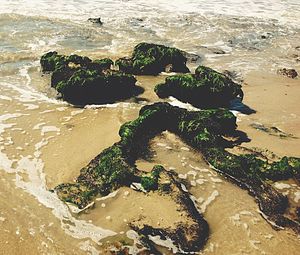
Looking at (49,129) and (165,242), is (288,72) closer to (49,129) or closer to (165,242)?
(49,129)

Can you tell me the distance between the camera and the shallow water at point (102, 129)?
5203mm

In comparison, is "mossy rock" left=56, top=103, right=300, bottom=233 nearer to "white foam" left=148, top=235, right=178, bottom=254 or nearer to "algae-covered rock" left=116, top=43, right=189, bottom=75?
"white foam" left=148, top=235, right=178, bottom=254

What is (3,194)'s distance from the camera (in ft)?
19.6

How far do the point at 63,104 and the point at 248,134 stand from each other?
4.38 m

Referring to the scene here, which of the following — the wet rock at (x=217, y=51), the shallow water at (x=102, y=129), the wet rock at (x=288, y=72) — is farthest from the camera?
the wet rock at (x=217, y=51)

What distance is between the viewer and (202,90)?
954 centimetres

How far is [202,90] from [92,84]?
269 centimetres

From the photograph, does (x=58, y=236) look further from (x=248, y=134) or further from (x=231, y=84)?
(x=231, y=84)

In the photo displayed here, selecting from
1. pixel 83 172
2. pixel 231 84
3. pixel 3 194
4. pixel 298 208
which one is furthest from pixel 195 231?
pixel 231 84

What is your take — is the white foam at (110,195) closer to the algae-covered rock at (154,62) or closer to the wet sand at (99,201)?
the wet sand at (99,201)

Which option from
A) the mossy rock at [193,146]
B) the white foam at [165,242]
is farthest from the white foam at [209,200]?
the white foam at [165,242]

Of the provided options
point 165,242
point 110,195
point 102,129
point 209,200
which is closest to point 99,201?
point 110,195

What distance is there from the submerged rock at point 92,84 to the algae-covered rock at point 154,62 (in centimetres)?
106

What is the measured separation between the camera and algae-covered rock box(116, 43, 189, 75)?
1173cm
